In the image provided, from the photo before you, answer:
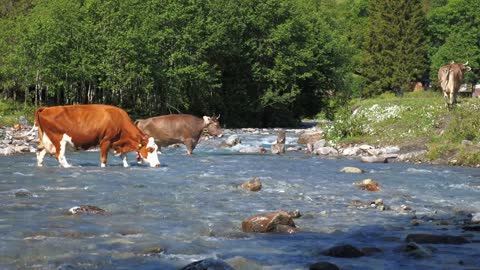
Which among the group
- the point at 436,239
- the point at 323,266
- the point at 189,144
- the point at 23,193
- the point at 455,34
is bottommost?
the point at 436,239

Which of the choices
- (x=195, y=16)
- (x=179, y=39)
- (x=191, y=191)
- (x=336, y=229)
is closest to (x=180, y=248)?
(x=336, y=229)

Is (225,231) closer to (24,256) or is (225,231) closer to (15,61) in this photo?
(24,256)

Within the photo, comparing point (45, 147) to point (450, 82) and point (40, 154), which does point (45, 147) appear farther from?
point (450, 82)

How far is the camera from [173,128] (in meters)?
23.4

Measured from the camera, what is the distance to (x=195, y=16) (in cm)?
5353

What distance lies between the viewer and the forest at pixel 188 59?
149ft

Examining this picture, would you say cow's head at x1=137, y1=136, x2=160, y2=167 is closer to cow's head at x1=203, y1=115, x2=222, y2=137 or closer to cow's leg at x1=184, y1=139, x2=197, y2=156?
cow's leg at x1=184, y1=139, x2=197, y2=156

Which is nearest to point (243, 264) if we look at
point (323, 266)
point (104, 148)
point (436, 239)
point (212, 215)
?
point (323, 266)

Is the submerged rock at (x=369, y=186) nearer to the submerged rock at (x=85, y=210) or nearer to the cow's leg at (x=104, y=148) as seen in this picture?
the submerged rock at (x=85, y=210)

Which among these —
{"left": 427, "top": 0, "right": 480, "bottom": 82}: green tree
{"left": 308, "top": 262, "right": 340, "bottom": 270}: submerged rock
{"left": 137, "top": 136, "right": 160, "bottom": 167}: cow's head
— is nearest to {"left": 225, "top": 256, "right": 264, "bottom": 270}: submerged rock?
{"left": 308, "top": 262, "right": 340, "bottom": 270}: submerged rock

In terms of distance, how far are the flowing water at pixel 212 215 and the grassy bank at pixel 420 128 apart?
3.47m

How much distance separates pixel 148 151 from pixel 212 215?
8.13 meters

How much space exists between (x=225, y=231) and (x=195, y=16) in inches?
1785

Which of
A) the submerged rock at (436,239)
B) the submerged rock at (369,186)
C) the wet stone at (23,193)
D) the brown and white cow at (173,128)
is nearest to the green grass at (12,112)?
the brown and white cow at (173,128)
